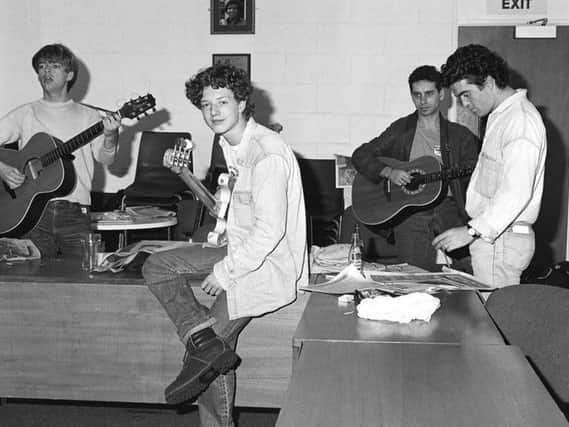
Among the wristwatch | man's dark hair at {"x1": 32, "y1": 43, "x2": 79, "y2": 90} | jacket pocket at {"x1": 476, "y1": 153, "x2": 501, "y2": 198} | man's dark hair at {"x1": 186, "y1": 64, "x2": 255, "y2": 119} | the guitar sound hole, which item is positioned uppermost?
man's dark hair at {"x1": 32, "y1": 43, "x2": 79, "y2": 90}

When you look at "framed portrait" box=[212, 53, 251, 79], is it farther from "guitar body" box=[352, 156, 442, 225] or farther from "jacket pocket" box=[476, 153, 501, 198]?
"jacket pocket" box=[476, 153, 501, 198]

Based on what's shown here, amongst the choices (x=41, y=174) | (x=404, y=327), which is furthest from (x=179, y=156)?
(x=404, y=327)

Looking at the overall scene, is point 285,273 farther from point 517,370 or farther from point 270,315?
point 517,370

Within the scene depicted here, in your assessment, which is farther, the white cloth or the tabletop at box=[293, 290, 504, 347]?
the white cloth

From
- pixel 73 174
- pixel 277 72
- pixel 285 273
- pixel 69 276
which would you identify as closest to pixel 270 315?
pixel 285 273

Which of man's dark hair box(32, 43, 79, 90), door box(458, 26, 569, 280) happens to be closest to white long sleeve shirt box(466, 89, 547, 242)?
man's dark hair box(32, 43, 79, 90)

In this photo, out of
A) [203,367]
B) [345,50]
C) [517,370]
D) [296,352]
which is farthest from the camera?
[345,50]

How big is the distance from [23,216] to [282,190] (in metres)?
1.68

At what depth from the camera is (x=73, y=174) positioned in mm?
4031

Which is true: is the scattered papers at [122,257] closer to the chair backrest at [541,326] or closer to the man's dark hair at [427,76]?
the chair backrest at [541,326]

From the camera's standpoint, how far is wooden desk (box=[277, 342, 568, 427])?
4.81ft

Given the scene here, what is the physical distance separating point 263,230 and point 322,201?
9.72 ft

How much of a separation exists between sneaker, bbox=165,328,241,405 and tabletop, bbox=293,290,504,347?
430 mm

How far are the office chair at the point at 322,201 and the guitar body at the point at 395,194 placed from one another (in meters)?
0.47
